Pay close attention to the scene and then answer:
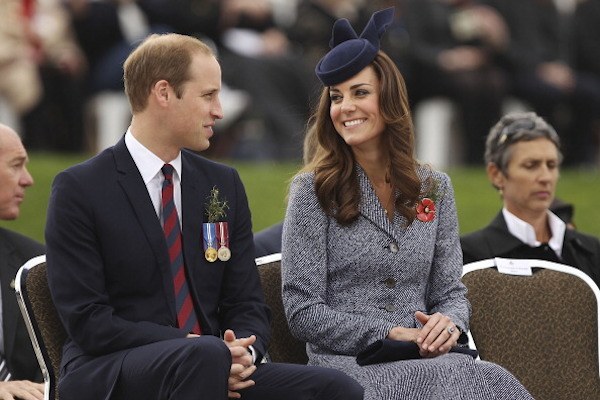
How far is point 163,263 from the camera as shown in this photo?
5277 mm

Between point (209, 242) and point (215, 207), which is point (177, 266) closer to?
point (209, 242)

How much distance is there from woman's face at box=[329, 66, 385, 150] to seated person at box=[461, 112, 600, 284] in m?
1.30

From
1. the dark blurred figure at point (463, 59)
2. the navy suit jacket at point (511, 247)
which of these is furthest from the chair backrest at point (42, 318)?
the dark blurred figure at point (463, 59)

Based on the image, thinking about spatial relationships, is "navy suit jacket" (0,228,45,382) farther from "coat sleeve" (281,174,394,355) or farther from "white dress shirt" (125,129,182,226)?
"coat sleeve" (281,174,394,355)

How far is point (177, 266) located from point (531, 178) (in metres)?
2.27

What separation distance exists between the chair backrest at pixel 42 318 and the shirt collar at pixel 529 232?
2.37m

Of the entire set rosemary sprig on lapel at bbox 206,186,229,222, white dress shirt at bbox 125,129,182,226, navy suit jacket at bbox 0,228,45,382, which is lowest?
navy suit jacket at bbox 0,228,45,382

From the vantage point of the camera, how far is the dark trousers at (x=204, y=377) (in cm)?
493

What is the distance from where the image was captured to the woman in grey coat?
5.52 metres

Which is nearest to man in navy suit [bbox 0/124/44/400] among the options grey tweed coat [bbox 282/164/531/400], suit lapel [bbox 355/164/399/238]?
grey tweed coat [bbox 282/164/531/400]

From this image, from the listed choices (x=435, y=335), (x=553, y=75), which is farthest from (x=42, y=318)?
(x=553, y=75)

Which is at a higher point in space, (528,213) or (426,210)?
(426,210)

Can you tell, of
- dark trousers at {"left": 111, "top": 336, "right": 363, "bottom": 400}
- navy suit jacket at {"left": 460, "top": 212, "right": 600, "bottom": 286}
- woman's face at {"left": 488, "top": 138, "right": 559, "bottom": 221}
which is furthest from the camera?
woman's face at {"left": 488, "top": 138, "right": 559, "bottom": 221}

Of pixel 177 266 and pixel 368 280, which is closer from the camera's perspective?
pixel 177 266
